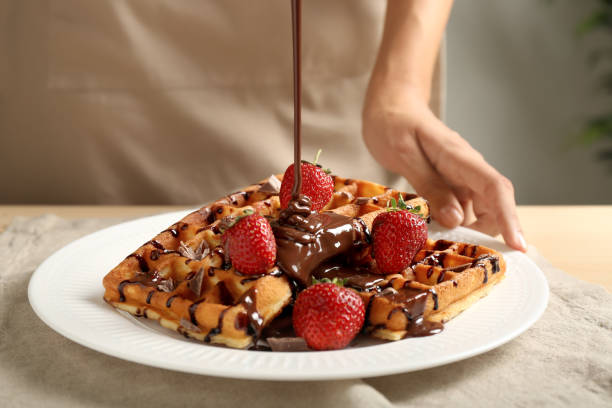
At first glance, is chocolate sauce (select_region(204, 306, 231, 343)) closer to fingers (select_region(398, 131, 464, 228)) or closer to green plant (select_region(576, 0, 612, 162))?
fingers (select_region(398, 131, 464, 228))

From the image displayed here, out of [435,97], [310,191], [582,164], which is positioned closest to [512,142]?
[582,164]

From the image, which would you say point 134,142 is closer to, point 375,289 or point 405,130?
point 405,130

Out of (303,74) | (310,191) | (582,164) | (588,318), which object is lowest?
(582,164)

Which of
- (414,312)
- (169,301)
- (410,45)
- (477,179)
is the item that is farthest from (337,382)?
(410,45)

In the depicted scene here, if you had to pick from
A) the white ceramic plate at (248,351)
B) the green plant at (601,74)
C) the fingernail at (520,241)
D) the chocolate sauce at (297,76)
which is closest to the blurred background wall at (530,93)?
the green plant at (601,74)

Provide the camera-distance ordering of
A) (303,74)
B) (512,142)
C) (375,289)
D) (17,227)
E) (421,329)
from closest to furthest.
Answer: (421,329)
(375,289)
(17,227)
(303,74)
(512,142)

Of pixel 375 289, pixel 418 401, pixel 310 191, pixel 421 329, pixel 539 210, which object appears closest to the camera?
pixel 418 401
